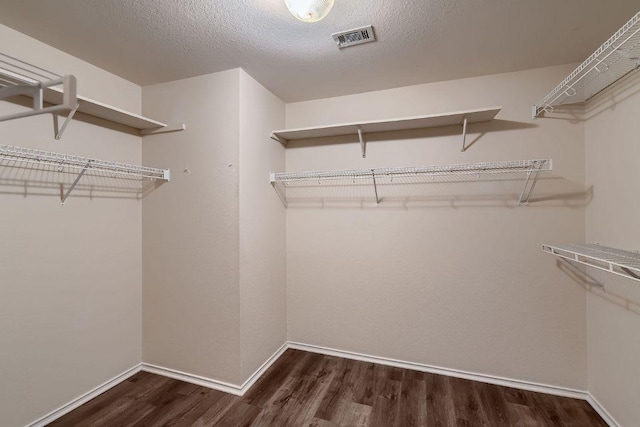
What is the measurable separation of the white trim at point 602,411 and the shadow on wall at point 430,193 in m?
1.30

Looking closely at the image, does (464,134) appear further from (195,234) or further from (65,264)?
(65,264)

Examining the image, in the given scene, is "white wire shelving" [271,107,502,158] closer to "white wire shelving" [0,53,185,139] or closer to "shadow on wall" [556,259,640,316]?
"white wire shelving" [0,53,185,139]

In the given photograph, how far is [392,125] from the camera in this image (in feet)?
7.30

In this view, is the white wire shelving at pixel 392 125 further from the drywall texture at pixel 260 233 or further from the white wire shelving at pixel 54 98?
the white wire shelving at pixel 54 98

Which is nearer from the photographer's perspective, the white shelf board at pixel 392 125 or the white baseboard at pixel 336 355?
the white baseboard at pixel 336 355

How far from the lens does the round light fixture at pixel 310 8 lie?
4.06ft

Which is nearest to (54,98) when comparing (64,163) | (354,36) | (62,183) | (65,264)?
(64,163)

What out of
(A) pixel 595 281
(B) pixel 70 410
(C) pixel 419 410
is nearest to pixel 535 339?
(A) pixel 595 281

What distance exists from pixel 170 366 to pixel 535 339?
9.15 feet

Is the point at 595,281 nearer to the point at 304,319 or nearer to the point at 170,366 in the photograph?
the point at 304,319

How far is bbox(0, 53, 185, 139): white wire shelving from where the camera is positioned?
2.48ft

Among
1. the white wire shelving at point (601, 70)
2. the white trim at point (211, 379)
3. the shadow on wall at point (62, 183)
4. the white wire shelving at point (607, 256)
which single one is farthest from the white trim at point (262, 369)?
the white wire shelving at point (601, 70)

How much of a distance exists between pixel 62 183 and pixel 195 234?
2.85 ft

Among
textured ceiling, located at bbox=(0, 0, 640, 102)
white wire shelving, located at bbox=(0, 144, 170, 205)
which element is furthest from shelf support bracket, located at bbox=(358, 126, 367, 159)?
white wire shelving, located at bbox=(0, 144, 170, 205)
